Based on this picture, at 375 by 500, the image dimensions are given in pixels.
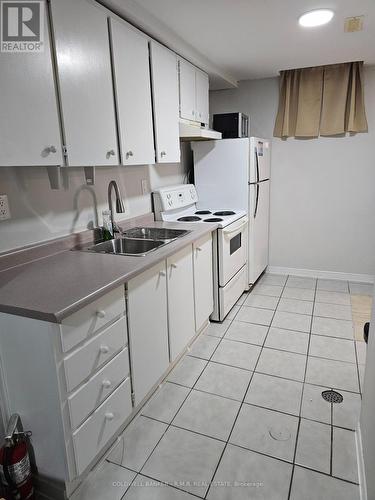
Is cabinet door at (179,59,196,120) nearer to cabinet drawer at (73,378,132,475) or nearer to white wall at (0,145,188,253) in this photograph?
white wall at (0,145,188,253)

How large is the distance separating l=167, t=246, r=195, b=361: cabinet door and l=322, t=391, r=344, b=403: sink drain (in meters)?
0.96

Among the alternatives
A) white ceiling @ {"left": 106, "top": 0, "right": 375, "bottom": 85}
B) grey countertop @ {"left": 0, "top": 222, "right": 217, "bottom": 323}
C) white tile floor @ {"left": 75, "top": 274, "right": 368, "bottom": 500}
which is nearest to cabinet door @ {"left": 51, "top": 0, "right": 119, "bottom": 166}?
white ceiling @ {"left": 106, "top": 0, "right": 375, "bottom": 85}

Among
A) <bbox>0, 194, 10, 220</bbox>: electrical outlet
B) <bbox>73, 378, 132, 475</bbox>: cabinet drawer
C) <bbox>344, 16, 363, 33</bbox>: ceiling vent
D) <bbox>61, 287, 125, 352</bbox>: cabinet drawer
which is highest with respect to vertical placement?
<bbox>344, 16, 363, 33</bbox>: ceiling vent

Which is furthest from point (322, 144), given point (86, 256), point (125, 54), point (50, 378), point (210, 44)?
point (50, 378)

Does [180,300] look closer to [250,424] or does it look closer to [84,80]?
[250,424]

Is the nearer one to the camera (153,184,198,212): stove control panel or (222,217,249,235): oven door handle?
(222,217,249,235): oven door handle

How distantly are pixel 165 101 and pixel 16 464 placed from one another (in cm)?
234

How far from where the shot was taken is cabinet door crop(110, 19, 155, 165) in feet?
6.56

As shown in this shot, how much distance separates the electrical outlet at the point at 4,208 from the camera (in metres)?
1.69

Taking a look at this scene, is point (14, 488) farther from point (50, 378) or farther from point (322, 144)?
point (322, 144)

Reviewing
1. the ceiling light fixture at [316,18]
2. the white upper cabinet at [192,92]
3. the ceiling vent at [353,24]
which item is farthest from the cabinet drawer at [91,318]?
the ceiling vent at [353,24]

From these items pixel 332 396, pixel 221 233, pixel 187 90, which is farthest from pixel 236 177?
pixel 332 396

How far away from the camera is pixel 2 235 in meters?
1.72

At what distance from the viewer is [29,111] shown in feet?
4.81
